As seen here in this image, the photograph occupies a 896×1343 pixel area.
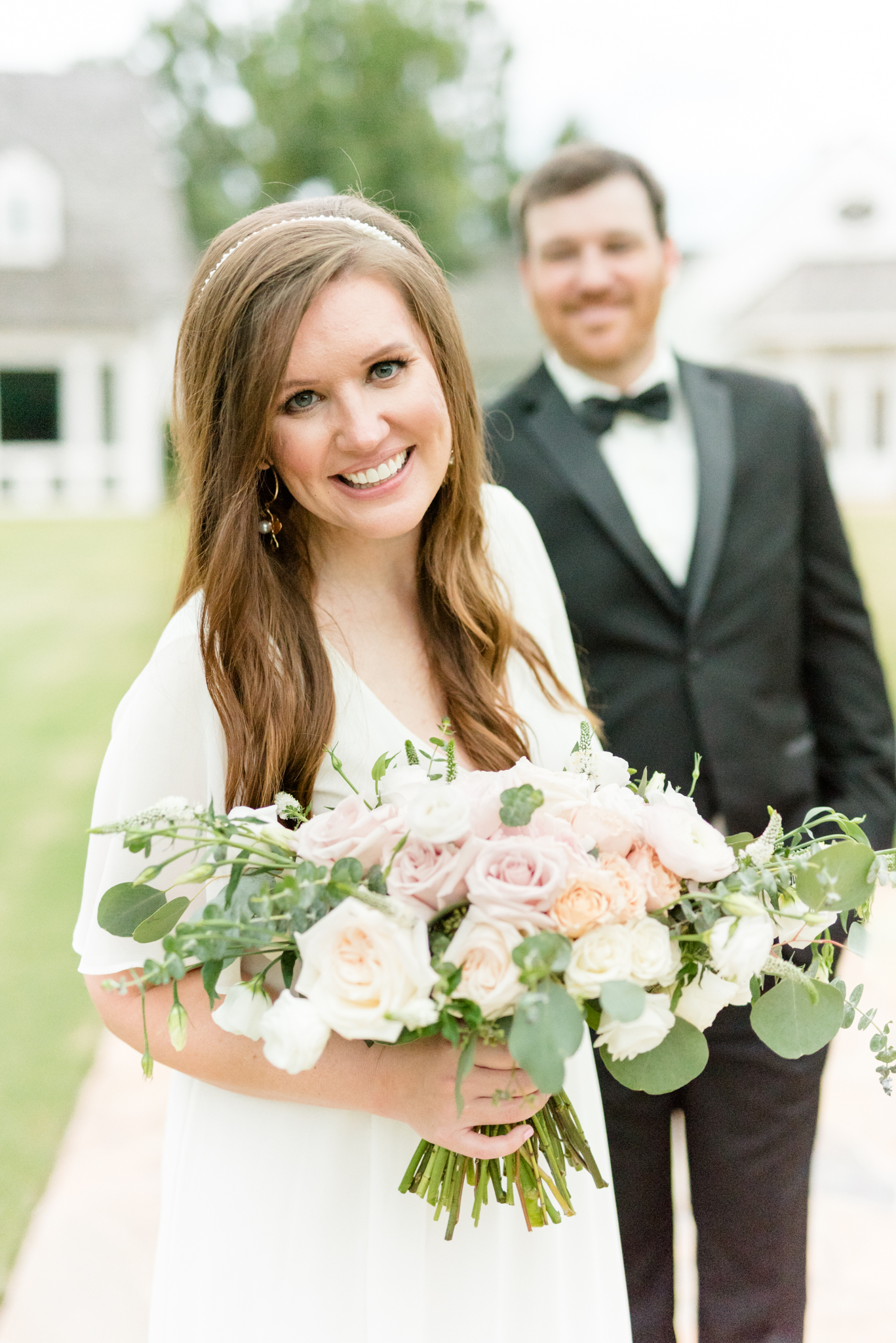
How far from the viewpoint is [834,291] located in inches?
1063

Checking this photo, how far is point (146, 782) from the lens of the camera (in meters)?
1.75

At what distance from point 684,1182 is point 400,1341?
7.60 feet

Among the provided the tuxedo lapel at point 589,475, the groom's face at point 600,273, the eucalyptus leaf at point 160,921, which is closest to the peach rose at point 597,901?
the eucalyptus leaf at point 160,921

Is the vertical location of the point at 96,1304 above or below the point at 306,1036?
below

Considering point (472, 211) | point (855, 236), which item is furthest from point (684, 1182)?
point (472, 211)

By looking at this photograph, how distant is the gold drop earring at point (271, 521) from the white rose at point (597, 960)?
0.93 meters

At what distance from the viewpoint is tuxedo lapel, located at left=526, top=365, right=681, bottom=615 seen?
278 cm

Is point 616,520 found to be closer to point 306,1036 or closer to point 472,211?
point 306,1036

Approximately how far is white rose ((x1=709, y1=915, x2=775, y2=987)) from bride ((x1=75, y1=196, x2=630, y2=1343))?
0.41 meters

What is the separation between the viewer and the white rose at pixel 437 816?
143cm

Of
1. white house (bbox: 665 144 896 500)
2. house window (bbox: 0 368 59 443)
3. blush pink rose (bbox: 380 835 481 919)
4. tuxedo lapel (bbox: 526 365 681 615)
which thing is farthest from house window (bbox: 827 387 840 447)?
blush pink rose (bbox: 380 835 481 919)

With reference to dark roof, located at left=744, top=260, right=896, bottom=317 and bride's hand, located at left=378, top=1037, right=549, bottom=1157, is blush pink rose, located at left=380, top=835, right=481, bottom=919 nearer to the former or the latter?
bride's hand, located at left=378, top=1037, right=549, bottom=1157

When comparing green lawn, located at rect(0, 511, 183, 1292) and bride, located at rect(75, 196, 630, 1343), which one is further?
green lawn, located at rect(0, 511, 183, 1292)

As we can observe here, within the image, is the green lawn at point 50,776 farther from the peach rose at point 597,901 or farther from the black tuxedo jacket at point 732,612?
the peach rose at point 597,901
